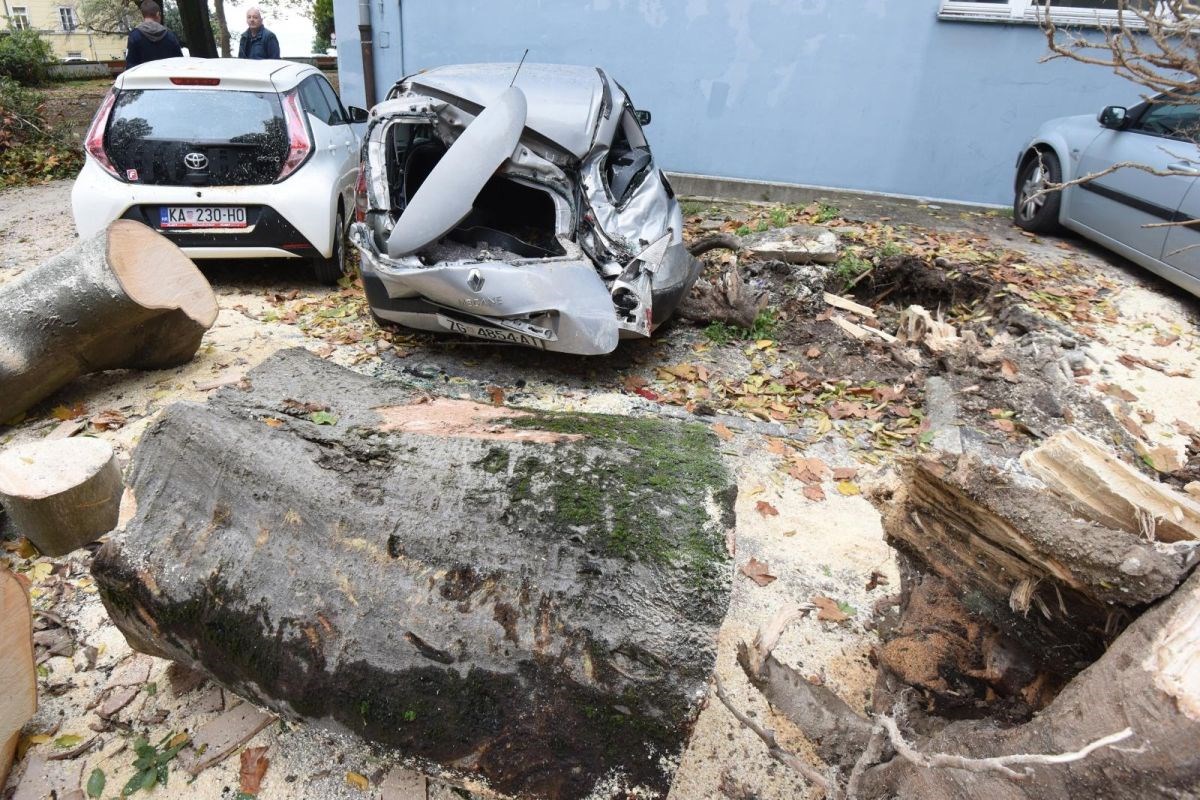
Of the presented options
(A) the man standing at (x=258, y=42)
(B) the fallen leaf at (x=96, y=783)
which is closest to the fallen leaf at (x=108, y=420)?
(B) the fallen leaf at (x=96, y=783)

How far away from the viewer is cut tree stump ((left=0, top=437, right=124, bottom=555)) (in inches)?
106

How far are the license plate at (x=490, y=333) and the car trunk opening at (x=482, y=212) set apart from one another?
44cm

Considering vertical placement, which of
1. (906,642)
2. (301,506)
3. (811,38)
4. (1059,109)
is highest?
(811,38)

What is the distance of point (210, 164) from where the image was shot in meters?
5.48

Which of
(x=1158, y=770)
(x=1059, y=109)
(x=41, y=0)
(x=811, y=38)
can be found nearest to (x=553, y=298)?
(x=1158, y=770)

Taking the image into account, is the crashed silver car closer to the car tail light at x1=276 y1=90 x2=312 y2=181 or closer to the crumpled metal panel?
the crumpled metal panel

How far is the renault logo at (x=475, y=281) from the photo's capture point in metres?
4.32

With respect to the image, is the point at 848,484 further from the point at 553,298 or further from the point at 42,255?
the point at 42,255

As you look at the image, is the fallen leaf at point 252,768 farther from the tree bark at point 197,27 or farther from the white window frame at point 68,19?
the white window frame at point 68,19

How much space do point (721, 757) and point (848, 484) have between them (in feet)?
6.53

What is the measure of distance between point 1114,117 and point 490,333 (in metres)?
6.00

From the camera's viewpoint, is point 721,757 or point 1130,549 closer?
point 1130,549

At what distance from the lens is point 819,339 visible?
547 cm

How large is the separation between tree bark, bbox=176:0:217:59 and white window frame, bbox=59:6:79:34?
1570 inches
